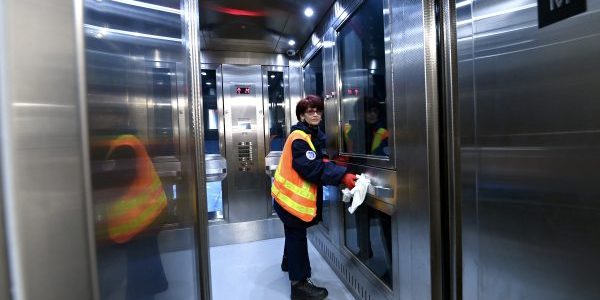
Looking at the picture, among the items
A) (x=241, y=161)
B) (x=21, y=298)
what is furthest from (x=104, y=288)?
(x=241, y=161)

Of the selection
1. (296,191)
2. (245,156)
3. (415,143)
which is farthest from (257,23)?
(415,143)

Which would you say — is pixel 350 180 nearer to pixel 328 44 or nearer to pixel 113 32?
pixel 328 44

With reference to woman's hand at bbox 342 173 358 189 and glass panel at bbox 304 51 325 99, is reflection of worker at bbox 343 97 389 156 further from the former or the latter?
glass panel at bbox 304 51 325 99

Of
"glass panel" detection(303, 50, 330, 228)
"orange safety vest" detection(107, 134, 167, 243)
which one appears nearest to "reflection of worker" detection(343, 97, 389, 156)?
"glass panel" detection(303, 50, 330, 228)

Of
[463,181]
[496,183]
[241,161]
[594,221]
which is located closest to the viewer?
[594,221]

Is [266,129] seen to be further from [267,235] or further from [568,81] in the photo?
[568,81]

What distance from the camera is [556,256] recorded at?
0.84m

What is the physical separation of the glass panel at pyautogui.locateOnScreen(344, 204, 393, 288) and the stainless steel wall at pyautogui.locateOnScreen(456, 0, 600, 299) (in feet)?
2.29

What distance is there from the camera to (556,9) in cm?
78

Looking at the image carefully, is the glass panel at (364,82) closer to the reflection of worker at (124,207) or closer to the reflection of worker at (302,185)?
the reflection of worker at (302,185)

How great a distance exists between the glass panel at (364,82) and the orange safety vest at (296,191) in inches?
15.5

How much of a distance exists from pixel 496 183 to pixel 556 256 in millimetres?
268

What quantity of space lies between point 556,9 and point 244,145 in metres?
3.19

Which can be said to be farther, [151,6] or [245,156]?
[245,156]
